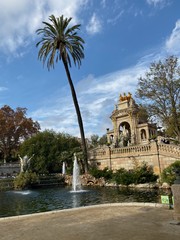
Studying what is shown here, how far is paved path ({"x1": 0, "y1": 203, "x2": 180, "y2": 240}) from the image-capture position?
6.02 m

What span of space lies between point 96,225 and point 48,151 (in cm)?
2945

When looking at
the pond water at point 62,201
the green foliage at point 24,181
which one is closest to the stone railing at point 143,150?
the pond water at point 62,201

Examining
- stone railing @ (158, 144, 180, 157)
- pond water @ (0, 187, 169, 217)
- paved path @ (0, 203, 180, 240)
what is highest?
stone railing @ (158, 144, 180, 157)

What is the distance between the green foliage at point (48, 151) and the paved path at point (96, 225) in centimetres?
2492

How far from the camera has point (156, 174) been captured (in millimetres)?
23094

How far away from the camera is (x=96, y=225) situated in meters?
7.15

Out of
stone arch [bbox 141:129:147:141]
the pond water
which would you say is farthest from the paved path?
stone arch [bbox 141:129:147:141]

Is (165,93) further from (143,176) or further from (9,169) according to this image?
(9,169)

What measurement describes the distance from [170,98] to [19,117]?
1478 inches

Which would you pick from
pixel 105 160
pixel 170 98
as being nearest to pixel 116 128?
pixel 105 160

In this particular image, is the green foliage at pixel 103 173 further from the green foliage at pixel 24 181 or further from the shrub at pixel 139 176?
the green foliage at pixel 24 181

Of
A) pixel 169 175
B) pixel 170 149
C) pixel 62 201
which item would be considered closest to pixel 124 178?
pixel 169 175

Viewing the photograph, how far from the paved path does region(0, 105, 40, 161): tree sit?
4166 cm

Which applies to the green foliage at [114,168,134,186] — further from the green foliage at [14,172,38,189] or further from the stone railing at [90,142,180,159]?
the green foliage at [14,172,38,189]
